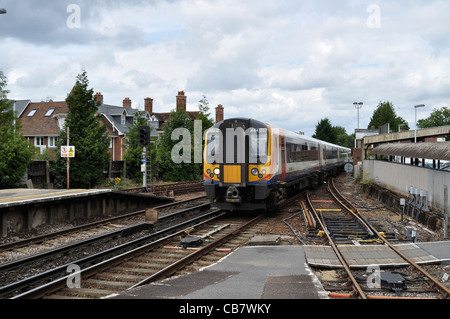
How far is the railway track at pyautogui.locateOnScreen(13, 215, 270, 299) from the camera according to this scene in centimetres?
617

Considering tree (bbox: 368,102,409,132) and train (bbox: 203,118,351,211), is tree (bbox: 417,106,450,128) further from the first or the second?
train (bbox: 203,118,351,211)

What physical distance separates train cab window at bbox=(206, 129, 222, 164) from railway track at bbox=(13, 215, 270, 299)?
7.97 feet

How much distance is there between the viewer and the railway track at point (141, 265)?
20.2 ft

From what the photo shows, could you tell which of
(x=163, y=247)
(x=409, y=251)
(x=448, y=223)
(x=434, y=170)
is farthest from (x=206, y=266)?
(x=434, y=170)

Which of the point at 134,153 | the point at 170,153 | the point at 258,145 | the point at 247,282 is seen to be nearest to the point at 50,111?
the point at 134,153

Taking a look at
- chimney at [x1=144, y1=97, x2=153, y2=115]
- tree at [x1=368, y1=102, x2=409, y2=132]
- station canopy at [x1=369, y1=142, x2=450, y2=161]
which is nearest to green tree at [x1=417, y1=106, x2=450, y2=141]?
tree at [x1=368, y1=102, x2=409, y2=132]

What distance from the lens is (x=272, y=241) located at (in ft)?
30.6

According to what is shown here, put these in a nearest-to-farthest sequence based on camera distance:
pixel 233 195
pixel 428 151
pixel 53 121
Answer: pixel 233 195 → pixel 428 151 → pixel 53 121

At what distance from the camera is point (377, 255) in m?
8.16

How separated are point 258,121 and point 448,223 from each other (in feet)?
20.1

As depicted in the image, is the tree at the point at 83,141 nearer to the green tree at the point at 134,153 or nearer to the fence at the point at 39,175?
the fence at the point at 39,175

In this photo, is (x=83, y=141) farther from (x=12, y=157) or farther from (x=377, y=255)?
(x=377, y=255)

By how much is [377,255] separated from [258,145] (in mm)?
5567

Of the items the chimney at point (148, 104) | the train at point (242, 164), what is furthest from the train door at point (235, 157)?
the chimney at point (148, 104)
